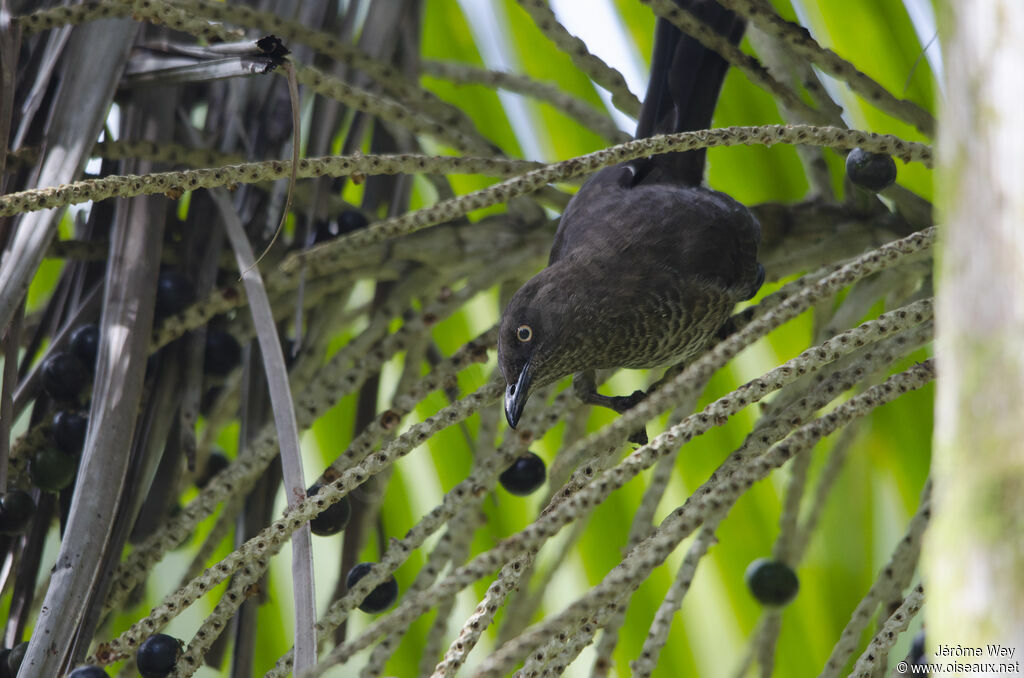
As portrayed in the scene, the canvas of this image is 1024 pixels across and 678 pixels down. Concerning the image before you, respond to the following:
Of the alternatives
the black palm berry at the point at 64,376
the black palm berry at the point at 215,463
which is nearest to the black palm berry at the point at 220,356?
the black palm berry at the point at 64,376

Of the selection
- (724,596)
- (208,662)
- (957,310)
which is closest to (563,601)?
(724,596)

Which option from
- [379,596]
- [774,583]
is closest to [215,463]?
[379,596]

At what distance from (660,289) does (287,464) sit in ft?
3.40

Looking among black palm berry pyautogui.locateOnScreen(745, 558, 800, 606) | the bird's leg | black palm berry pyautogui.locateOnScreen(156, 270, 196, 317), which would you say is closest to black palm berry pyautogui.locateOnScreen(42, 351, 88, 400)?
black palm berry pyautogui.locateOnScreen(156, 270, 196, 317)

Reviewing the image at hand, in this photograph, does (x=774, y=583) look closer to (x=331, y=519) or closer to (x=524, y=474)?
(x=524, y=474)

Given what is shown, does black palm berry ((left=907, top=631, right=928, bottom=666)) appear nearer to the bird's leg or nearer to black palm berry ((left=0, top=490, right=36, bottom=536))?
the bird's leg

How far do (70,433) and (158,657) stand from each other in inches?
16.4

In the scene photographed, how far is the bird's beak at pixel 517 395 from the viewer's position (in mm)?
1627

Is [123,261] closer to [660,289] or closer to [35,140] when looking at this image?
[35,140]

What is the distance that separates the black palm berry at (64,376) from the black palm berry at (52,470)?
0.09 metres

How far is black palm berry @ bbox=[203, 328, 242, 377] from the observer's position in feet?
5.49

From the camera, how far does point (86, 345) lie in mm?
1548

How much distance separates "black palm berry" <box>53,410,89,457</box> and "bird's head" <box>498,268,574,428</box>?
635 millimetres

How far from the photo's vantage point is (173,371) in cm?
163
